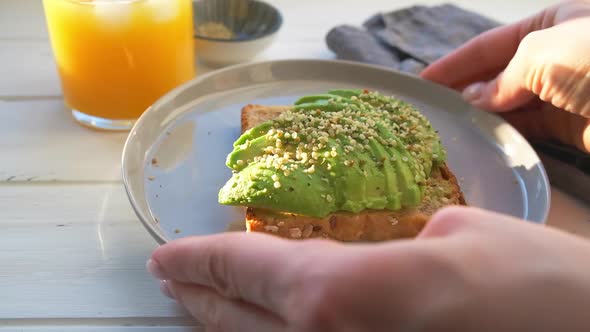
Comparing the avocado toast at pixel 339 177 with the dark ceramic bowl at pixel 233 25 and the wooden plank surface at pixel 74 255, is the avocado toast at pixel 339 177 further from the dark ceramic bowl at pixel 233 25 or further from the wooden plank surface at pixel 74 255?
the dark ceramic bowl at pixel 233 25

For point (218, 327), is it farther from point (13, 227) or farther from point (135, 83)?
point (135, 83)

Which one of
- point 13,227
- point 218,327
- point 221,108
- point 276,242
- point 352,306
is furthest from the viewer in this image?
point 221,108

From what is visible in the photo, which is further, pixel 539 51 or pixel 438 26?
pixel 438 26

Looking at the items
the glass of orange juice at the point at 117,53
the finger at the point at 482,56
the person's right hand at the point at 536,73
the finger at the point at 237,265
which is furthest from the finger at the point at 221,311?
the finger at the point at 482,56

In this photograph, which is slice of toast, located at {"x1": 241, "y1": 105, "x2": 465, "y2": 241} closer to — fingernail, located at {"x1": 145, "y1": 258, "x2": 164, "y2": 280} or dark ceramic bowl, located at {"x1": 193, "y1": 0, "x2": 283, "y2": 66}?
fingernail, located at {"x1": 145, "y1": 258, "x2": 164, "y2": 280}

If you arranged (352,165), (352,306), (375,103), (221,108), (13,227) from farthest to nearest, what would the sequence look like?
(221,108), (375,103), (13,227), (352,165), (352,306)

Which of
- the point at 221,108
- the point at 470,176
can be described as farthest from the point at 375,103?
the point at 221,108

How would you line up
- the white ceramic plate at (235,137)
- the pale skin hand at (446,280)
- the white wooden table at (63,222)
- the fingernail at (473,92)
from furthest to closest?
1. the fingernail at (473,92)
2. the white ceramic plate at (235,137)
3. the white wooden table at (63,222)
4. the pale skin hand at (446,280)
